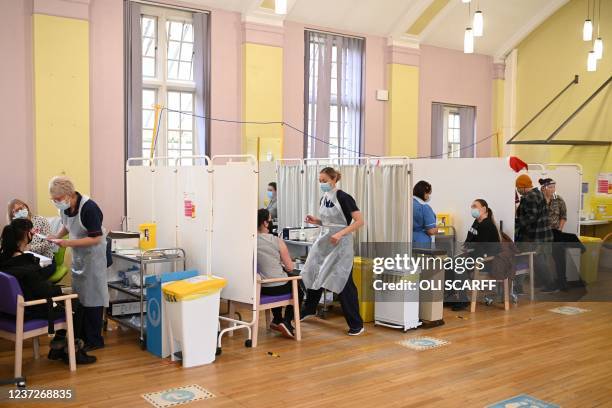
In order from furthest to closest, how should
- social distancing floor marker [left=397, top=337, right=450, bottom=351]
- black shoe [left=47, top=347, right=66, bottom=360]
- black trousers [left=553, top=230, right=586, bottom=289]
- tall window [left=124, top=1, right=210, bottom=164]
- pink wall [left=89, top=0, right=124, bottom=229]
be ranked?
tall window [left=124, top=1, right=210, bottom=164] < black trousers [left=553, top=230, right=586, bottom=289] < pink wall [left=89, top=0, right=124, bottom=229] < social distancing floor marker [left=397, top=337, right=450, bottom=351] < black shoe [left=47, top=347, right=66, bottom=360]

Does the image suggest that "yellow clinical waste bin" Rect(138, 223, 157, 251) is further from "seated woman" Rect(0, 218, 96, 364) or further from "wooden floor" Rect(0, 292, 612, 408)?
"seated woman" Rect(0, 218, 96, 364)

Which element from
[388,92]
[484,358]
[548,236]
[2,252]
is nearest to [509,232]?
[548,236]

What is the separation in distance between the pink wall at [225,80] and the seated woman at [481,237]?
3.09 metres

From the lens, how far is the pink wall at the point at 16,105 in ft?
20.2

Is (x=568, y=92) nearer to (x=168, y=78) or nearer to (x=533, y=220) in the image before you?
(x=533, y=220)

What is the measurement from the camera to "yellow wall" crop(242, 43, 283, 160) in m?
7.59

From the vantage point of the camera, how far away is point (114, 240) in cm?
504

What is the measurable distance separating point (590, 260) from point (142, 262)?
5.30 meters

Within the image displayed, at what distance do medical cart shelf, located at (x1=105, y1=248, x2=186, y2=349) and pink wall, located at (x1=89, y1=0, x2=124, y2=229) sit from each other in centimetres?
190

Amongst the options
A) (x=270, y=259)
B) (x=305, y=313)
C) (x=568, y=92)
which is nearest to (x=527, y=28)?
(x=568, y=92)

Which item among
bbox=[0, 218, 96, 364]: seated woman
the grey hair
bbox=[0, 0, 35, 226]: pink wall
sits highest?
bbox=[0, 0, 35, 226]: pink wall

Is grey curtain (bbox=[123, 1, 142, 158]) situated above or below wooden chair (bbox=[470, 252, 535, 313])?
above

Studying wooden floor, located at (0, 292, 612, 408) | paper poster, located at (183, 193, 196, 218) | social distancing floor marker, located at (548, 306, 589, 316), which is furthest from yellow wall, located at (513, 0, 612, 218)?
paper poster, located at (183, 193, 196, 218)

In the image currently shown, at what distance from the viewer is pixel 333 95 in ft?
27.9
